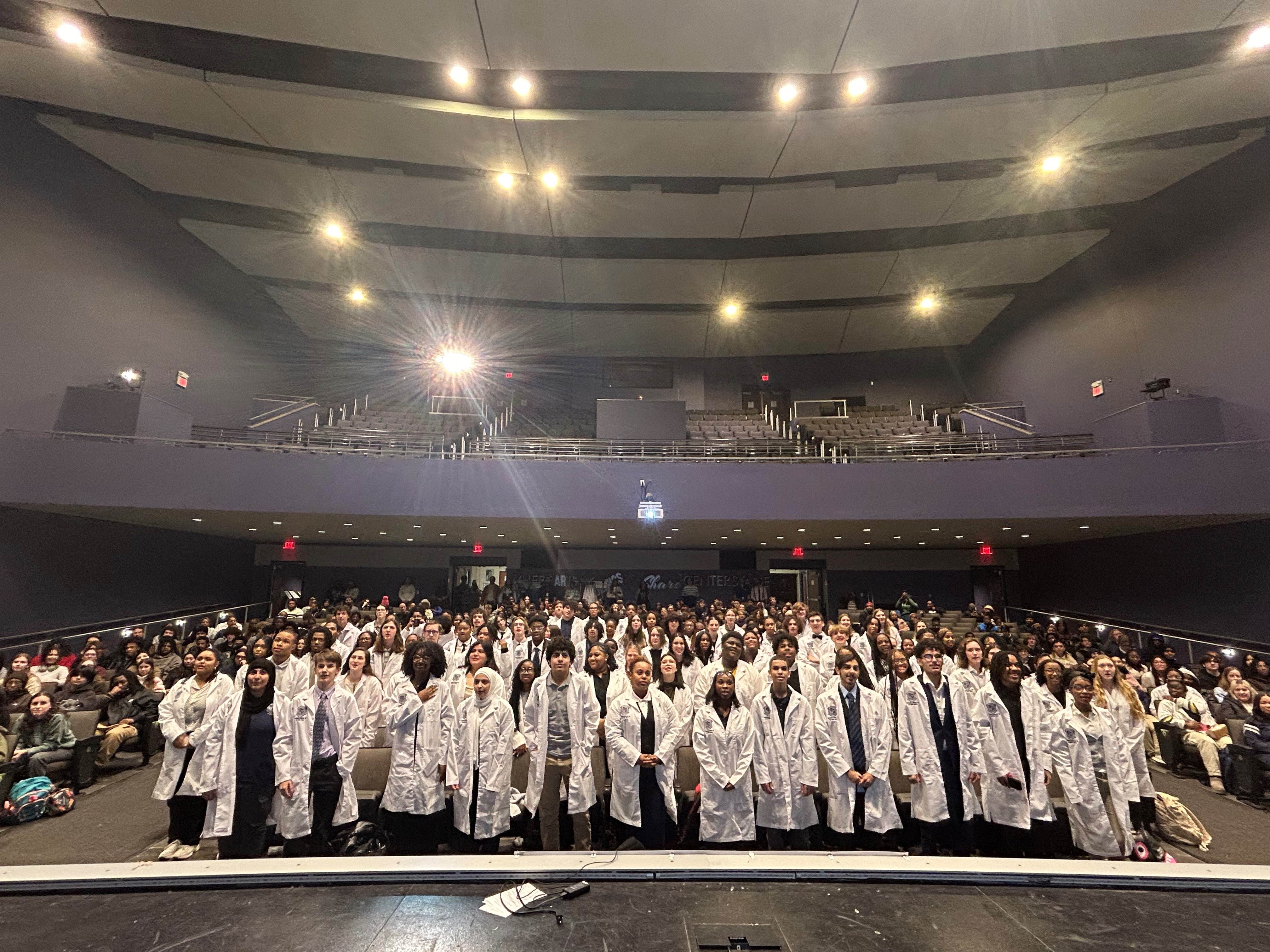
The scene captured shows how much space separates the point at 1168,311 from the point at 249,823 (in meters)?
18.0

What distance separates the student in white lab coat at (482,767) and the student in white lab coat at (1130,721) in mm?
4783

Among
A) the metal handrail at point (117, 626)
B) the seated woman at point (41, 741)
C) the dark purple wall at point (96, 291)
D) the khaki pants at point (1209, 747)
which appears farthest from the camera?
the dark purple wall at point (96, 291)

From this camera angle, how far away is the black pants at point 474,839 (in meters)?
4.41

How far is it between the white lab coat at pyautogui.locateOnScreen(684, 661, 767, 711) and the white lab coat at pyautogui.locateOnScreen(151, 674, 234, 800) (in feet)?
12.3

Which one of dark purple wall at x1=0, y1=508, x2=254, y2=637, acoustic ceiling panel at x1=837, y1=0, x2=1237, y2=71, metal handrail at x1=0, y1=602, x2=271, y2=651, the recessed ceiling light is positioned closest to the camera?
acoustic ceiling panel at x1=837, y1=0, x2=1237, y2=71

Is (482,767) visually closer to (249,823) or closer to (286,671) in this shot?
(249,823)

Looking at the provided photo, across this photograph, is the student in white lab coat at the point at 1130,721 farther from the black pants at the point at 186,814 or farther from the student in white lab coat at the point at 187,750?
the black pants at the point at 186,814

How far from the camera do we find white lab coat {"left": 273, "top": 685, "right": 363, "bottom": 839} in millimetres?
4223

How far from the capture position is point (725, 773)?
14.1ft

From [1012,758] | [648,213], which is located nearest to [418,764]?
[1012,758]

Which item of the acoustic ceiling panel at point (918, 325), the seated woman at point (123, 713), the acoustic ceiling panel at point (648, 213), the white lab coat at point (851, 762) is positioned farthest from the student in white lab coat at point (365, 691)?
the acoustic ceiling panel at point (918, 325)

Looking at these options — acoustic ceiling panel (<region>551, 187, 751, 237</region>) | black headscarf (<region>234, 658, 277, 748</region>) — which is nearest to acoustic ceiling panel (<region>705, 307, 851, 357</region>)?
acoustic ceiling panel (<region>551, 187, 751, 237</region>)

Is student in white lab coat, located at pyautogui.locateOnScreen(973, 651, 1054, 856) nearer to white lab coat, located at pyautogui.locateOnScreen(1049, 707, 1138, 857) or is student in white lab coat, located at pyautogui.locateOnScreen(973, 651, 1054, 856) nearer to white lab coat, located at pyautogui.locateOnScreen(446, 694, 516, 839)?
white lab coat, located at pyautogui.locateOnScreen(1049, 707, 1138, 857)

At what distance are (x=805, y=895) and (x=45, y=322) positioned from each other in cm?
1602
